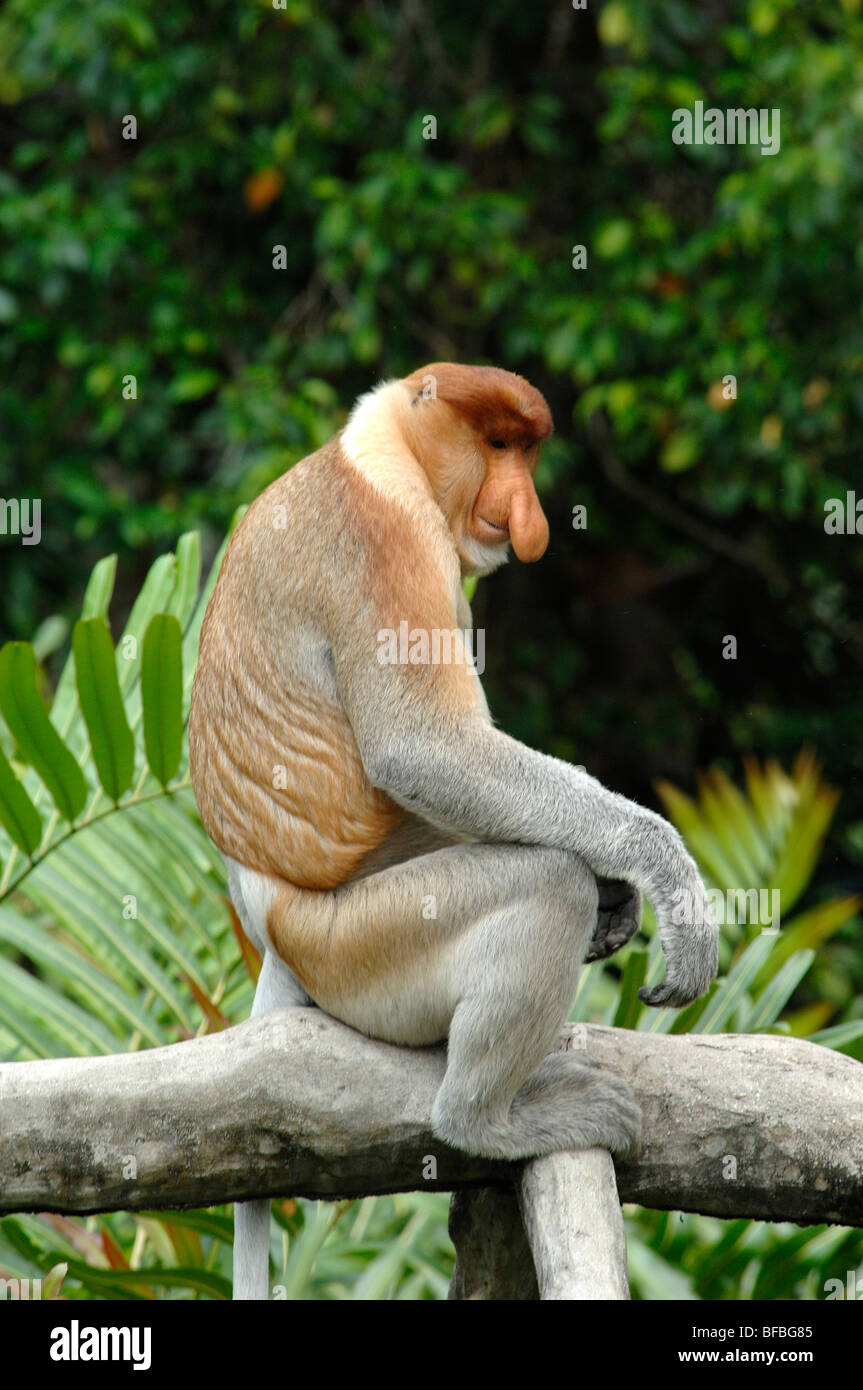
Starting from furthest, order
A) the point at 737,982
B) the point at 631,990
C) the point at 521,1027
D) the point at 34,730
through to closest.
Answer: the point at 737,982, the point at 631,990, the point at 34,730, the point at 521,1027

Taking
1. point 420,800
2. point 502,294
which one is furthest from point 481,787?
point 502,294

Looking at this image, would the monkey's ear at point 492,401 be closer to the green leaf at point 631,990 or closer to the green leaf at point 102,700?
the green leaf at point 102,700

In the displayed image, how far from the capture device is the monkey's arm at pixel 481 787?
8.09ft

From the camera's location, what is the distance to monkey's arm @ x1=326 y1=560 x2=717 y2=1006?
246 centimetres

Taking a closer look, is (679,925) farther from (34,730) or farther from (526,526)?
(34,730)

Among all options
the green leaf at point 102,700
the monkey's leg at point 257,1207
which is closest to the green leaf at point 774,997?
the monkey's leg at point 257,1207

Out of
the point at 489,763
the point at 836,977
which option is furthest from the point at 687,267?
the point at 489,763

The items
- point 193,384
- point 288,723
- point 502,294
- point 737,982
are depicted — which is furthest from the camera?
point 502,294

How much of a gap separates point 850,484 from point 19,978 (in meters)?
4.71

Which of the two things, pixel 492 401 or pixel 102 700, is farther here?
pixel 102 700

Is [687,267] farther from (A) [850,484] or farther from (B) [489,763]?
(B) [489,763]

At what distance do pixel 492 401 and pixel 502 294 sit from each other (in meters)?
3.61

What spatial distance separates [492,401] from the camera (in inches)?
104

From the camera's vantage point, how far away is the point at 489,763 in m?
2.48
